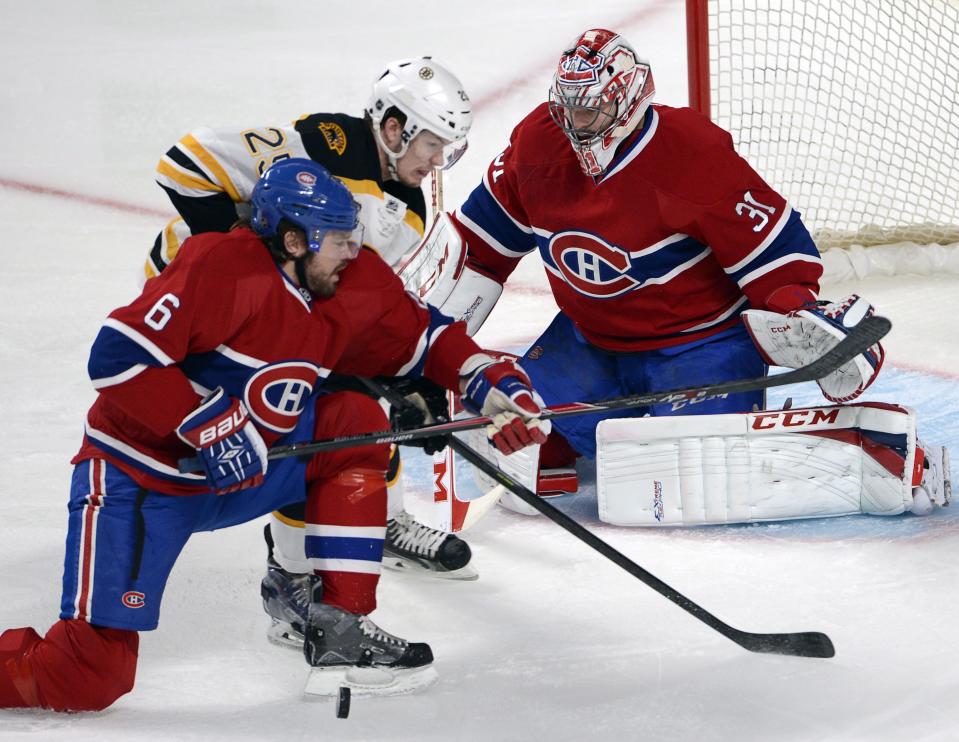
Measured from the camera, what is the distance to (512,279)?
4.69m

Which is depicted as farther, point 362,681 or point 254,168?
point 254,168

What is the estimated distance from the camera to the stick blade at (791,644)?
2146 mm

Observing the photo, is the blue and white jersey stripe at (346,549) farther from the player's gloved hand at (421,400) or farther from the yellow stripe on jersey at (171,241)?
the yellow stripe on jersey at (171,241)

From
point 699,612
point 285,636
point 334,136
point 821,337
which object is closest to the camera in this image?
point 699,612

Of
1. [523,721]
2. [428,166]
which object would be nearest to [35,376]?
[428,166]

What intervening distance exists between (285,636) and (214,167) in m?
0.93

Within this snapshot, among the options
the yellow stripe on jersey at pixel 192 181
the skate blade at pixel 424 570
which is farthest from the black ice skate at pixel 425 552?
the yellow stripe on jersey at pixel 192 181

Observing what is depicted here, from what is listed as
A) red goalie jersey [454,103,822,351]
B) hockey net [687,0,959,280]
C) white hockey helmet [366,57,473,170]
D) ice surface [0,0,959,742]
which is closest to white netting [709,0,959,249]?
hockey net [687,0,959,280]

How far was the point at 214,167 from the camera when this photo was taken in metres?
2.55

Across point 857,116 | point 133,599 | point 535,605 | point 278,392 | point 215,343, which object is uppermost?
point 857,116

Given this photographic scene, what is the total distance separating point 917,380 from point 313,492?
81.7 inches

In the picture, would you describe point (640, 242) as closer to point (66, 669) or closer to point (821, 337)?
point (821, 337)

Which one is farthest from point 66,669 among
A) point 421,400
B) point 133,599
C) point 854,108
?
point 854,108

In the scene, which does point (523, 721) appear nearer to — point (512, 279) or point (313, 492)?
point (313, 492)
